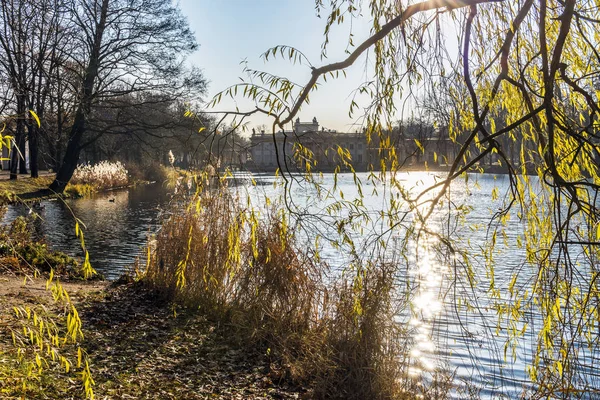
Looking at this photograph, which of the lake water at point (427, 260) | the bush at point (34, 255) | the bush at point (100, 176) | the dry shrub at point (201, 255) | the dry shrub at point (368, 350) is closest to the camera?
the lake water at point (427, 260)

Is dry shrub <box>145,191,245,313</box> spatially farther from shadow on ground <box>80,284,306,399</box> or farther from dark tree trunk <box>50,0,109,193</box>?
dark tree trunk <box>50,0,109,193</box>

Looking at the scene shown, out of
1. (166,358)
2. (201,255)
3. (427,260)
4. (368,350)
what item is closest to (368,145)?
(368,350)

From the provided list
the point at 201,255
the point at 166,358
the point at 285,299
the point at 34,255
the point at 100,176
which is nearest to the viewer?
the point at 166,358

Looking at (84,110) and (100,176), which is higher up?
(84,110)

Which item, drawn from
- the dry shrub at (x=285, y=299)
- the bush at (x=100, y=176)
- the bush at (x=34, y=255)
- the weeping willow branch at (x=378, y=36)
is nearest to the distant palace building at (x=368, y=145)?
the weeping willow branch at (x=378, y=36)

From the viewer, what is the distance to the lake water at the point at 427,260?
14.4 ft

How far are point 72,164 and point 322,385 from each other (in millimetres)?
21260

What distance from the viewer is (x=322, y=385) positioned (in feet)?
15.1

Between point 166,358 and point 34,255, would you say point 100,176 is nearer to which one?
point 34,255

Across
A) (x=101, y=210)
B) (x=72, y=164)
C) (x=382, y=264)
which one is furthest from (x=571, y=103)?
(x=72, y=164)

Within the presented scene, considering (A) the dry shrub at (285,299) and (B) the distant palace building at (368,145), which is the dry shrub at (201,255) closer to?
(A) the dry shrub at (285,299)

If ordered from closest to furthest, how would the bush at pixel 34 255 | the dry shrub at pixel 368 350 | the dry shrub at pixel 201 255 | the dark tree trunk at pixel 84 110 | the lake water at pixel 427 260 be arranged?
the lake water at pixel 427 260 → the dry shrub at pixel 368 350 → the dry shrub at pixel 201 255 → the bush at pixel 34 255 → the dark tree trunk at pixel 84 110

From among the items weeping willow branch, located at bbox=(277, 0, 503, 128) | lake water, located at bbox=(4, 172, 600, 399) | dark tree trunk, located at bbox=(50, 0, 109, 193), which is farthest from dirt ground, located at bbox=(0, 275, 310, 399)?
dark tree trunk, located at bbox=(50, 0, 109, 193)

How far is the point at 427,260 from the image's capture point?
1058cm
